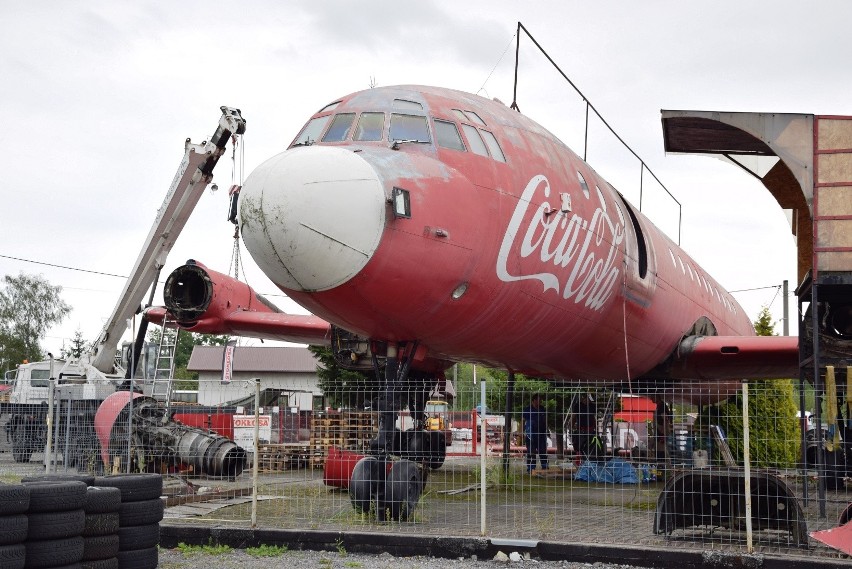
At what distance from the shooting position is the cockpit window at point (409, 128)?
9.21m

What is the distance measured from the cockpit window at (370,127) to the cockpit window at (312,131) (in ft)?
1.70

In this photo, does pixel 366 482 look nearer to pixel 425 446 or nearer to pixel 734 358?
pixel 425 446

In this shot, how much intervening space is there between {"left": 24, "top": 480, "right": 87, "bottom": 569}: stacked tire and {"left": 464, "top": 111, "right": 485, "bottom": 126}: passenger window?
5.69 m

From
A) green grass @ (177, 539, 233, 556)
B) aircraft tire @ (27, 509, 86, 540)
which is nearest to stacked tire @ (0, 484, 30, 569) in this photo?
aircraft tire @ (27, 509, 86, 540)

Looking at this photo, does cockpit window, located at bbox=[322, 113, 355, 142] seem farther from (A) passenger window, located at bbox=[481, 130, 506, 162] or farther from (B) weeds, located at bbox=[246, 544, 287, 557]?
(B) weeds, located at bbox=[246, 544, 287, 557]

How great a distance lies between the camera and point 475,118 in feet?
32.8

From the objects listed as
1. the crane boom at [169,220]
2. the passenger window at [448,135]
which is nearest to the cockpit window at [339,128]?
the passenger window at [448,135]

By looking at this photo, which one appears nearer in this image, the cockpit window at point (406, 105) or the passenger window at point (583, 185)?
the cockpit window at point (406, 105)

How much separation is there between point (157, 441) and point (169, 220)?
6.43 m

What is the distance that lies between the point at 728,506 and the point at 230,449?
8.42m

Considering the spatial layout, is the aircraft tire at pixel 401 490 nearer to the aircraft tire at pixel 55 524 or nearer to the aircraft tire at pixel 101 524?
the aircraft tire at pixel 101 524

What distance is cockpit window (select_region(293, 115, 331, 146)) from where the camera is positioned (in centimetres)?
963

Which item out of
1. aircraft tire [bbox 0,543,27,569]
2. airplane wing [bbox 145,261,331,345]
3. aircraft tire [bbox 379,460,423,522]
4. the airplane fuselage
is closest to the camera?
aircraft tire [bbox 0,543,27,569]

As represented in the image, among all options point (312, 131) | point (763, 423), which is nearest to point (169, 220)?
point (312, 131)
